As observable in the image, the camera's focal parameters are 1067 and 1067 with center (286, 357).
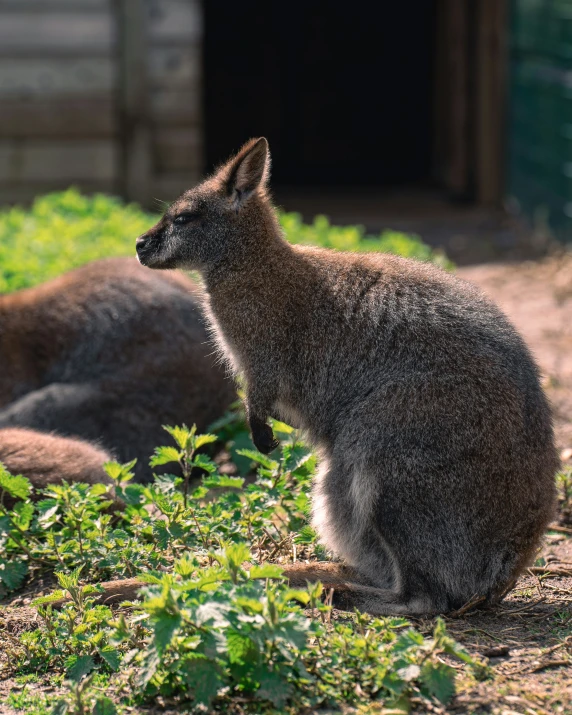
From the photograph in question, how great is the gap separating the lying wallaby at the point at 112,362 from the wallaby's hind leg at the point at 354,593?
201 centimetres

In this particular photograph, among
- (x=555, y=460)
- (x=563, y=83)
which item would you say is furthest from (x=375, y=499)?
(x=563, y=83)

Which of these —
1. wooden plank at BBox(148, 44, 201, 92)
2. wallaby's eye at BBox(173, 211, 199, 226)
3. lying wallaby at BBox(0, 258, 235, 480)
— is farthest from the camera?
wooden plank at BBox(148, 44, 201, 92)

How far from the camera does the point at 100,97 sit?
12227mm

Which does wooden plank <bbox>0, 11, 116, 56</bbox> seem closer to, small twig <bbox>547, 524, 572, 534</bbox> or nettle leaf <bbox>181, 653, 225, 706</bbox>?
small twig <bbox>547, 524, 572, 534</bbox>

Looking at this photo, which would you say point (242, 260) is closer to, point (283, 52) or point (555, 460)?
point (555, 460)

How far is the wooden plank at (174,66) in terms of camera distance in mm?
12188

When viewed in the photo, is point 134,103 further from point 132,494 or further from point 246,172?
point 132,494

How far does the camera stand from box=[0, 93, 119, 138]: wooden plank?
1220 centimetres

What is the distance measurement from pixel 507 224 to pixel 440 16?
4.49 m

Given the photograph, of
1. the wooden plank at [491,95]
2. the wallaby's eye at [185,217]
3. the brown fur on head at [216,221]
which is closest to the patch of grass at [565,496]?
the brown fur on head at [216,221]

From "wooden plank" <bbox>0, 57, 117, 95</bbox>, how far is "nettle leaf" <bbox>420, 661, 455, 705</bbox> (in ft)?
33.8

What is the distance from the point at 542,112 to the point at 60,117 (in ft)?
18.1

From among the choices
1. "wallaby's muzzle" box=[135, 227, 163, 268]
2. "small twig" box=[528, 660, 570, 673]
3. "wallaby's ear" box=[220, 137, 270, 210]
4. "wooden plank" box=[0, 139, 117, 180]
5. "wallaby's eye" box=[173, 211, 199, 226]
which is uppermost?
"wallaby's ear" box=[220, 137, 270, 210]

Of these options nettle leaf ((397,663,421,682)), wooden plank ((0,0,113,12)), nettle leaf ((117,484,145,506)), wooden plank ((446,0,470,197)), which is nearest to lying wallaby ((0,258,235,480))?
nettle leaf ((117,484,145,506))
